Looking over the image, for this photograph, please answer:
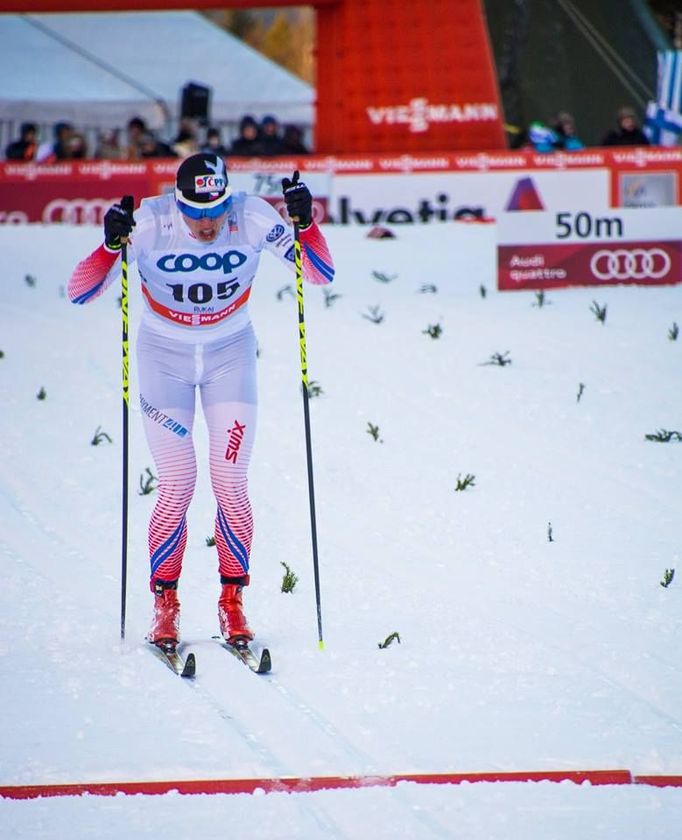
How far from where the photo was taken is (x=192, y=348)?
20.3 feet

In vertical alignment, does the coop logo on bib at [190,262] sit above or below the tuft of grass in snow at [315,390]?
above

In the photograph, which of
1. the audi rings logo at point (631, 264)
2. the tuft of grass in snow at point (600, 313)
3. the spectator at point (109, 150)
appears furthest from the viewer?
the spectator at point (109, 150)

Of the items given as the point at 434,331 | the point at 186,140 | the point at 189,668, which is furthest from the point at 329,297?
the point at 186,140

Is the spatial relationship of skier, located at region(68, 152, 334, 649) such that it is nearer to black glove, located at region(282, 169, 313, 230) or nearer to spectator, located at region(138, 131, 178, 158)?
black glove, located at region(282, 169, 313, 230)

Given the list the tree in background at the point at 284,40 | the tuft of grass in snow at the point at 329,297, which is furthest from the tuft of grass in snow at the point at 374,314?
the tree in background at the point at 284,40

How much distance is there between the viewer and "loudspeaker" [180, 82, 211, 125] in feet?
72.8

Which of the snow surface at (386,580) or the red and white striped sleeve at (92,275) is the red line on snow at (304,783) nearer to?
the snow surface at (386,580)

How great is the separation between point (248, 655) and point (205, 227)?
1.85 m

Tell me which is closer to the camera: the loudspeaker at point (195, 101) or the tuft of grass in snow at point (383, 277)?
the tuft of grass in snow at point (383, 277)

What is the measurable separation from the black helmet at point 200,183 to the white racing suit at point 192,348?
6.8 inches

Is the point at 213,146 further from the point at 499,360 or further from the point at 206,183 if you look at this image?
the point at 206,183

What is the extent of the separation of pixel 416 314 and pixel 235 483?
6381mm

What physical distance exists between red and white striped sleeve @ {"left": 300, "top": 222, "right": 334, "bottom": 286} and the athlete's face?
46 centimetres

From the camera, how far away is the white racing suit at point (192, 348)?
20.0ft
